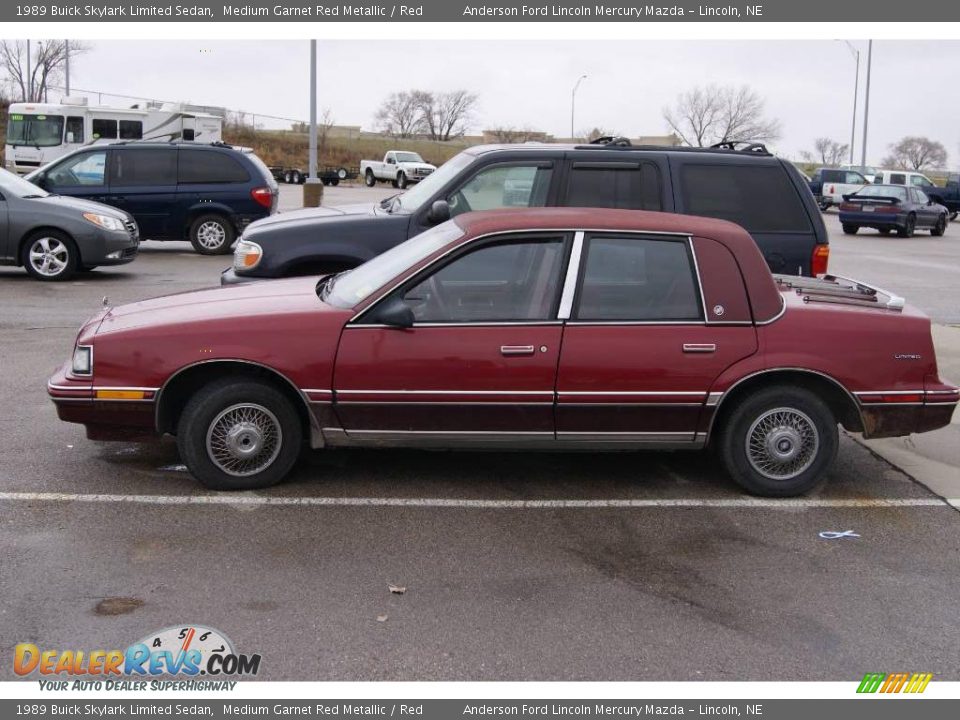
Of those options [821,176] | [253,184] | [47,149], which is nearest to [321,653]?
[253,184]

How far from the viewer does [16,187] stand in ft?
45.9

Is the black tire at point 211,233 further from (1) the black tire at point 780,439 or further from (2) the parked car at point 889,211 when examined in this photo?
(2) the parked car at point 889,211

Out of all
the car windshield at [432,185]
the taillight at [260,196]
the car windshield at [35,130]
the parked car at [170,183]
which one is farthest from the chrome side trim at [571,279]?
the car windshield at [35,130]

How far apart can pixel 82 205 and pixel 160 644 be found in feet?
37.4

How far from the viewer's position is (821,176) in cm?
4588

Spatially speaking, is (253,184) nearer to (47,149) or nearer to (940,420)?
(940,420)

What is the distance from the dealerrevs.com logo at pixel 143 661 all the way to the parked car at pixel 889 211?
2919 cm

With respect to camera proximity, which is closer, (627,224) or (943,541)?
(943,541)

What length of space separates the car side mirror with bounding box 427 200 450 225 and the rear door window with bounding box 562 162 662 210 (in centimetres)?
90

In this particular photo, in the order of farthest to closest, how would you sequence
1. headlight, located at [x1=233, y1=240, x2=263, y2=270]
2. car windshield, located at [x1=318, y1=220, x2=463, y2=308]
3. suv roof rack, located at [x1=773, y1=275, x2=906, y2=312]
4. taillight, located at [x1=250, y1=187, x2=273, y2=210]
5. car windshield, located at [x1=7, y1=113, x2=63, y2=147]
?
car windshield, located at [x1=7, y1=113, x2=63, y2=147], taillight, located at [x1=250, y1=187, x2=273, y2=210], headlight, located at [x1=233, y1=240, x2=263, y2=270], suv roof rack, located at [x1=773, y1=275, x2=906, y2=312], car windshield, located at [x1=318, y1=220, x2=463, y2=308]

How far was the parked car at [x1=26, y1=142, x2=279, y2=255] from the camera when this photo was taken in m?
17.3

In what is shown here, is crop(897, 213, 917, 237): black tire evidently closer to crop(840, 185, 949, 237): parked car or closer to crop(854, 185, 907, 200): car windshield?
crop(840, 185, 949, 237): parked car

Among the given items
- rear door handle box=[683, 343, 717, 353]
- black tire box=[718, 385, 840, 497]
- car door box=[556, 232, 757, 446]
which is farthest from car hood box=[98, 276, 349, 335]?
black tire box=[718, 385, 840, 497]

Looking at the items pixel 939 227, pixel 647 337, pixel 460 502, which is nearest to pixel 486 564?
pixel 460 502
